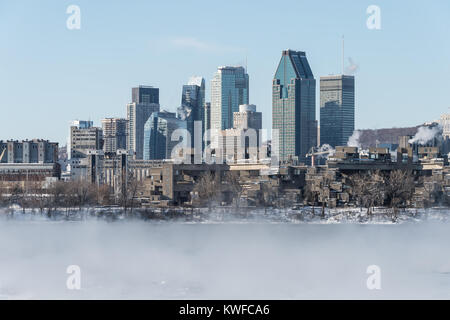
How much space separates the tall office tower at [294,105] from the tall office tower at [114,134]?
24344 mm

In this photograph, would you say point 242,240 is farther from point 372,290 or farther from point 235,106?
point 235,106

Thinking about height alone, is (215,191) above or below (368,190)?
below

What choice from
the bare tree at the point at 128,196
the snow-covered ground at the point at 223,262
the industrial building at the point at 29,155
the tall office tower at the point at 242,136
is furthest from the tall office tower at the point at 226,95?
the snow-covered ground at the point at 223,262

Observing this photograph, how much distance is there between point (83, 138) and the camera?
132m

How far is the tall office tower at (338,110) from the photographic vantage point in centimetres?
13562

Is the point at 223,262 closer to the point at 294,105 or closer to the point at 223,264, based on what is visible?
the point at 223,264

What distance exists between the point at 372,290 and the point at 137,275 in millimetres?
5968

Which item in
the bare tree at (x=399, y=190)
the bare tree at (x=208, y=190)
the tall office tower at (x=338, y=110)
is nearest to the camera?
the bare tree at (x=399, y=190)

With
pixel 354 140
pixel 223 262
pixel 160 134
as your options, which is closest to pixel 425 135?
pixel 354 140

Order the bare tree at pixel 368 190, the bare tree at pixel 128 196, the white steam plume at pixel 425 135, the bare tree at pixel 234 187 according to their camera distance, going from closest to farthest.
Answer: the bare tree at pixel 368 190 → the bare tree at pixel 234 187 → the bare tree at pixel 128 196 → the white steam plume at pixel 425 135

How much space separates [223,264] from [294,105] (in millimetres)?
113846

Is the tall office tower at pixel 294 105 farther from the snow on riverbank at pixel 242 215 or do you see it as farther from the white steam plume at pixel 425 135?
the snow on riverbank at pixel 242 215

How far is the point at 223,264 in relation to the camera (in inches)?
1032

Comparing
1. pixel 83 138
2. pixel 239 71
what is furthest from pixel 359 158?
pixel 239 71
